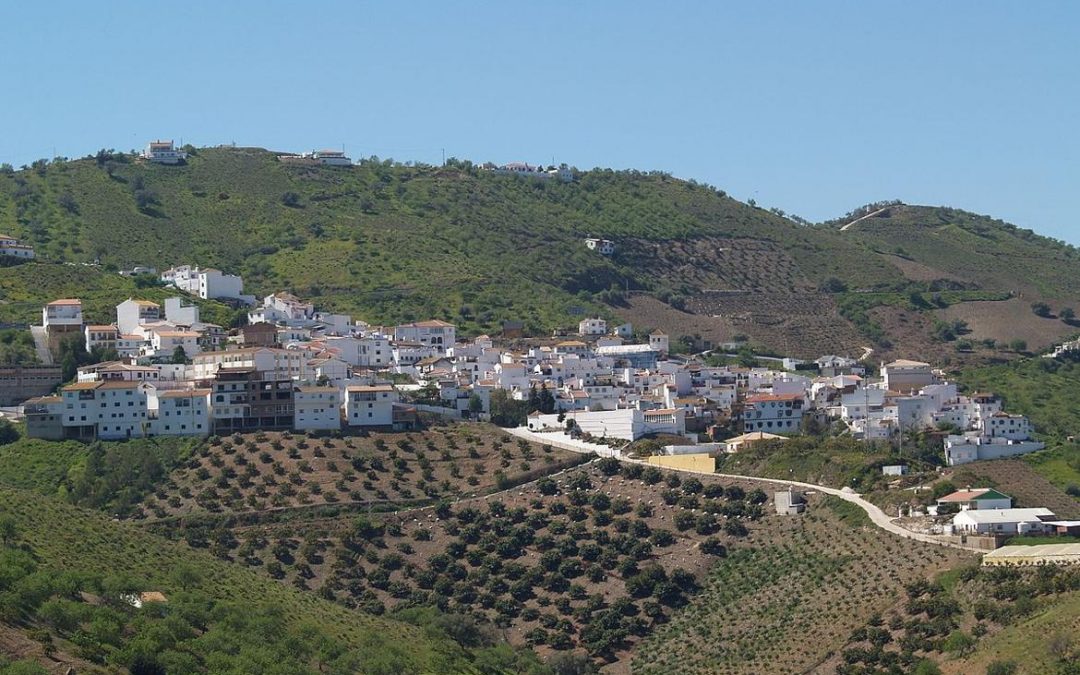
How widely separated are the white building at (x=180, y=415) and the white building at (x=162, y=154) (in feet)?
209

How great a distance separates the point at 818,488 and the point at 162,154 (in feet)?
271

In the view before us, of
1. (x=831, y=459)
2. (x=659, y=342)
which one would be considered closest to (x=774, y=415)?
(x=831, y=459)

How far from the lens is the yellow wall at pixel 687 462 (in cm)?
8294

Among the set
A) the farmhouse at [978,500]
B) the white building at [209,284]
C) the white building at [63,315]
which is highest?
the white building at [209,284]

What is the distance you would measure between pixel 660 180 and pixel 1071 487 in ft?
311

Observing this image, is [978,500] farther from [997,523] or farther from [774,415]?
[774,415]

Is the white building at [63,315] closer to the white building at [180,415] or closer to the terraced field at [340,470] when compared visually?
the white building at [180,415]

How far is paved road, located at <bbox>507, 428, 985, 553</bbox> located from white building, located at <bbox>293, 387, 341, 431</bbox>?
787cm

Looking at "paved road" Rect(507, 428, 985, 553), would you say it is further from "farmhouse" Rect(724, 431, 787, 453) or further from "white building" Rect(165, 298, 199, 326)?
"white building" Rect(165, 298, 199, 326)

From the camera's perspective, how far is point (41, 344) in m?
98.5

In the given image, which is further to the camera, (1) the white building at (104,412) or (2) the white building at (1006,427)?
(1) the white building at (104,412)

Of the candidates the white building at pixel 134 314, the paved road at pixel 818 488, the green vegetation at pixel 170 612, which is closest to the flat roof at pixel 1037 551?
the paved road at pixel 818 488

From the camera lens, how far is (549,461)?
84812 mm

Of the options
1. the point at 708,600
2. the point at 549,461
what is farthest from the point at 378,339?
the point at 708,600
